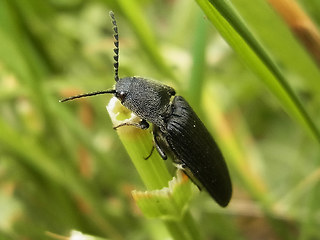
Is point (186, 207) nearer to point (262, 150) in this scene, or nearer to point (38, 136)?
point (38, 136)

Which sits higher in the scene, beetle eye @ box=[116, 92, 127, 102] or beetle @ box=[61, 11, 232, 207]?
beetle eye @ box=[116, 92, 127, 102]

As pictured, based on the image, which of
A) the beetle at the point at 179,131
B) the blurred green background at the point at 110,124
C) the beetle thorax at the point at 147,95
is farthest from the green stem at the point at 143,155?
the blurred green background at the point at 110,124

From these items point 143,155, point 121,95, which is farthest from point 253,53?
point 121,95

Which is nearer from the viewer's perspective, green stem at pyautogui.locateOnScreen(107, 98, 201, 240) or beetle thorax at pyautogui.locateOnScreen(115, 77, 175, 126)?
green stem at pyautogui.locateOnScreen(107, 98, 201, 240)

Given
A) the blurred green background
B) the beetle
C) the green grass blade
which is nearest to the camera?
the green grass blade

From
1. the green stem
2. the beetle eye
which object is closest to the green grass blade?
the green stem

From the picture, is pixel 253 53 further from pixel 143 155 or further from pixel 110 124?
pixel 110 124

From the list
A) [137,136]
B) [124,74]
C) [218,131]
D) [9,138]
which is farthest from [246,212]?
[137,136]

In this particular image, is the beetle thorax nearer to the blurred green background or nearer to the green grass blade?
the blurred green background
